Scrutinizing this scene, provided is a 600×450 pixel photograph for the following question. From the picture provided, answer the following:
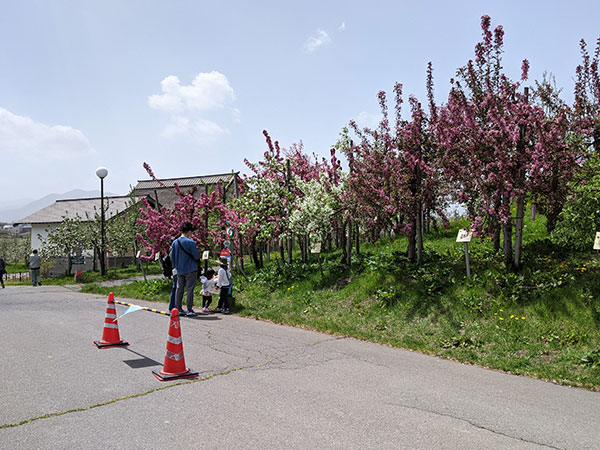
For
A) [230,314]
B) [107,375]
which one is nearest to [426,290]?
[230,314]

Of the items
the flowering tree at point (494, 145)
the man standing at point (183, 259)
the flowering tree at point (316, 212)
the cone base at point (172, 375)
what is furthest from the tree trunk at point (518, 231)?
the cone base at point (172, 375)

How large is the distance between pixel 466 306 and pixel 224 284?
236 inches

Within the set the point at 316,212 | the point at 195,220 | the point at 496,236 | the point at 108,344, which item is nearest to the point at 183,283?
the point at 108,344

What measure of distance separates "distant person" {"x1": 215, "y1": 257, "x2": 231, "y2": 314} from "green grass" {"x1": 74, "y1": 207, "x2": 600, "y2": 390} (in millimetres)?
397

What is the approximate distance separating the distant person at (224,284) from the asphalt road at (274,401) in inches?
145

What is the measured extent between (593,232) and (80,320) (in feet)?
36.9

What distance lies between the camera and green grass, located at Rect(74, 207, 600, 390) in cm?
715

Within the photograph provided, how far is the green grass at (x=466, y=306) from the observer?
715cm

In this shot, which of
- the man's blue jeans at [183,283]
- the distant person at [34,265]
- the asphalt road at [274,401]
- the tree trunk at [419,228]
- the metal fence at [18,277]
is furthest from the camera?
the metal fence at [18,277]

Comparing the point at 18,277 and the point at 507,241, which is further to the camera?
the point at 18,277

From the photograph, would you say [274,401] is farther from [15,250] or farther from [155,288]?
[15,250]

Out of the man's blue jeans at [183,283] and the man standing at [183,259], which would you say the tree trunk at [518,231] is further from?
the man's blue jeans at [183,283]

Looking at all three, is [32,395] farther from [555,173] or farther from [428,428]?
[555,173]

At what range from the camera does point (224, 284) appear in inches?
466
